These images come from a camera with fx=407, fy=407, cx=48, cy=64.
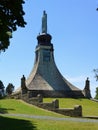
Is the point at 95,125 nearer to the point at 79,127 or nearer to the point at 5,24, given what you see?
the point at 79,127

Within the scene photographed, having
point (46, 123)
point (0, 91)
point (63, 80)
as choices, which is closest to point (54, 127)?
point (46, 123)

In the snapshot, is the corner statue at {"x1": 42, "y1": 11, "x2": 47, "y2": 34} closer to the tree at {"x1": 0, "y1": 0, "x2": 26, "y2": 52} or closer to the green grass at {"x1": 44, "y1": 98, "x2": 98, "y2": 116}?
the green grass at {"x1": 44, "y1": 98, "x2": 98, "y2": 116}

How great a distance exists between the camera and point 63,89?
6956cm

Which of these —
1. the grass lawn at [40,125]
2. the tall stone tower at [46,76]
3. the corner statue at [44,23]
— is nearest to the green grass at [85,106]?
the grass lawn at [40,125]

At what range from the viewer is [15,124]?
24.5 meters

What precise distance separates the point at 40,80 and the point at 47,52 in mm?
7111

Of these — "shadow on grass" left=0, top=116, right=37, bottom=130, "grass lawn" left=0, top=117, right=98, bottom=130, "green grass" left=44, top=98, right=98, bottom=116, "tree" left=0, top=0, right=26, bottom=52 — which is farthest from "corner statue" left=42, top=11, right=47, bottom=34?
"tree" left=0, top=0, right=26, bottom=52

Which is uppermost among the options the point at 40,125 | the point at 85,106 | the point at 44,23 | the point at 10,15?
the point at 44,23

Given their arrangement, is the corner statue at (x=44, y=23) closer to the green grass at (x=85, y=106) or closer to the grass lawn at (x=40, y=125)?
the green grass at (x=85, y=106)

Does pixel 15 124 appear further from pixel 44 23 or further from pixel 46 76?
pixel 44 23

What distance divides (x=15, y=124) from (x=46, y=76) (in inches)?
1939

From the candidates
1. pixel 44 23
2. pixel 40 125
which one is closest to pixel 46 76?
pixel 44 23

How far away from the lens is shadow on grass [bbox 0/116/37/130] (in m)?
23.2

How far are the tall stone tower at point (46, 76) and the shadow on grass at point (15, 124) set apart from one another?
38768 mm
